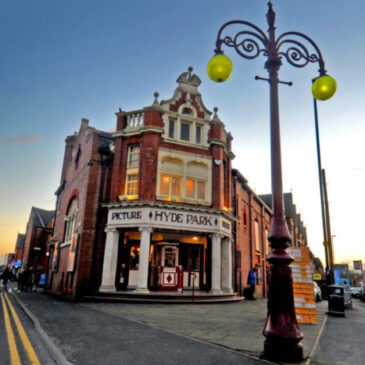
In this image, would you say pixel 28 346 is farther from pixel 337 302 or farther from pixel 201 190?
pixel 201 190

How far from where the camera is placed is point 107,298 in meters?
14.8

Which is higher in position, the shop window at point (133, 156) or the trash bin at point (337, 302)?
the shop window at point (133, 156)

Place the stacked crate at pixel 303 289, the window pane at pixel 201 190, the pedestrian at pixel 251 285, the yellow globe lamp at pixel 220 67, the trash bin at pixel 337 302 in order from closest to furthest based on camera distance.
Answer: the yellow globe lamp at pixel 220 67, the stacked crate at pixel 303 289, the trash bin at pixel 337 302, the window pane at pixel 201 190, the pedestrian at pixel 251 285

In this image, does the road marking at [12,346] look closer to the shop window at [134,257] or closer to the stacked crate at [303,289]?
the stacked crate at [303,289]

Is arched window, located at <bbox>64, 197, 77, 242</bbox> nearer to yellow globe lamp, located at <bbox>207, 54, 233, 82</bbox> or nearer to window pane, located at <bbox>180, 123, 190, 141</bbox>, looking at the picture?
window pane, located at <bbox>180, 123, 190, 141</bbox>

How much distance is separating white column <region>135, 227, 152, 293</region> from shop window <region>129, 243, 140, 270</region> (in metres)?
2.58

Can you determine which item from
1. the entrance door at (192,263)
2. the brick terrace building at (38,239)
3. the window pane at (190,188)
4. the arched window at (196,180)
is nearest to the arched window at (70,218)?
the entrance door at (192,263)

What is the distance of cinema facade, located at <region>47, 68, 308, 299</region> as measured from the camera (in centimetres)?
1631

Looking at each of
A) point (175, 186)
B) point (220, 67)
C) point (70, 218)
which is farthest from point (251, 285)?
point (220, 67)

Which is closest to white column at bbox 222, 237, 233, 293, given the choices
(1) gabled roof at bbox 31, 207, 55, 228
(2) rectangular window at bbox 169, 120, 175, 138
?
(2) rectangular window at bbox 169, 120, 175, 138

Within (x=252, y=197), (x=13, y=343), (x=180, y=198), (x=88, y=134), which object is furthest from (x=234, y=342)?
(x=252, y=197)

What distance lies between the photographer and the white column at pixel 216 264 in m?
16.7

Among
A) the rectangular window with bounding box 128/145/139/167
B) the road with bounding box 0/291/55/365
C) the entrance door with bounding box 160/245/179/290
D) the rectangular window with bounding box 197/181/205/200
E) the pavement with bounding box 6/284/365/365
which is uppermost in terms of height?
the rectangular window with bounding box 128/145/139/167

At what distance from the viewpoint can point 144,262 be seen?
15.5 m
